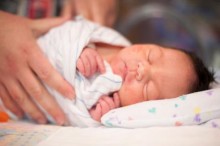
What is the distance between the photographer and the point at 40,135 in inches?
28.3

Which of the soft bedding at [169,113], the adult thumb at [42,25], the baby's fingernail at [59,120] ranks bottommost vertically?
the baby's fingernail at [59,120]

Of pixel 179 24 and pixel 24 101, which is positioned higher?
pixel 179 24

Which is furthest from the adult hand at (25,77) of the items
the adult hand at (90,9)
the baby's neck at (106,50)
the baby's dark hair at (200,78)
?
the adult hand at (90,9)

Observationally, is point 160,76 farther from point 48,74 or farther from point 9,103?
point 9,103

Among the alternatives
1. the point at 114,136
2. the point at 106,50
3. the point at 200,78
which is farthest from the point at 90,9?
the point at 114,136

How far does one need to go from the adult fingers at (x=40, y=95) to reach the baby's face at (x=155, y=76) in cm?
20

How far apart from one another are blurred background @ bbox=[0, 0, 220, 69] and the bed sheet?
3.41ft

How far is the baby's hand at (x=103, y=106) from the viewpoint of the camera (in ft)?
2.78

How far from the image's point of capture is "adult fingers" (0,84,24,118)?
2.94 ft

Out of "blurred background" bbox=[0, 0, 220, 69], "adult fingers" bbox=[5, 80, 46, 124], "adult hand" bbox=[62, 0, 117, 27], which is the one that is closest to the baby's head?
"adult fingers" bbox=[5, 80, 46, 124]

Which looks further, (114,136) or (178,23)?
(178,23)

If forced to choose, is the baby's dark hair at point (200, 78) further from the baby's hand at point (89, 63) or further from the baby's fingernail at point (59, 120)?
the baby's fingernail at point (59, 120)

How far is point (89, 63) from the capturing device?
34.5 inches

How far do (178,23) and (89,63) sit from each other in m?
1.08
